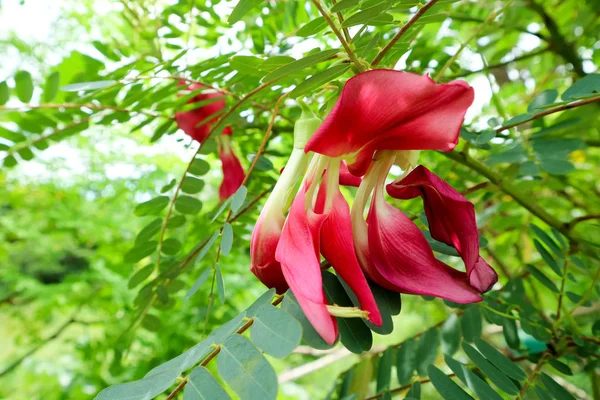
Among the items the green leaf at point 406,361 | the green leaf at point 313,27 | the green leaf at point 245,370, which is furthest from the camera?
the green leaf at point 406,361

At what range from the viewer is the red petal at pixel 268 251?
30 centimetres

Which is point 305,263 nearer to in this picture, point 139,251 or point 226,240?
point 226,240

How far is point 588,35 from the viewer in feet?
2.47

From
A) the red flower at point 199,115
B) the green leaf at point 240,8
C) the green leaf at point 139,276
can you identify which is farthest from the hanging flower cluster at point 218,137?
the green leaf at point 240,8

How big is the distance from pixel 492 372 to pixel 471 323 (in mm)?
143

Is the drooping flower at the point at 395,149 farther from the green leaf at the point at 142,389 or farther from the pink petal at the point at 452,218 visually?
the green leaf at the point at 142,389

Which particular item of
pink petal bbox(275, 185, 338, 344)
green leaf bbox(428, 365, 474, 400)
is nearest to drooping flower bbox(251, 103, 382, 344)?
pink petal bbox(275, 185, 338, 344)

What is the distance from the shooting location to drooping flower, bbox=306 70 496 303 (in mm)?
257

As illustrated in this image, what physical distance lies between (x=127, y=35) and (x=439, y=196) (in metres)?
0.72

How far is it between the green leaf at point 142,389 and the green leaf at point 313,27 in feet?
0.76

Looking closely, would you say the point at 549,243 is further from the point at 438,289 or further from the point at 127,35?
the point at 127,35

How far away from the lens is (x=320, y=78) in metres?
0.32

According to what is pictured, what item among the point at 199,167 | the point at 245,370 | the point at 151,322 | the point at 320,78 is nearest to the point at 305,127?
the point at 320,78

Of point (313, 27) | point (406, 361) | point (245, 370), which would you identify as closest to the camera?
point (245, 370)
